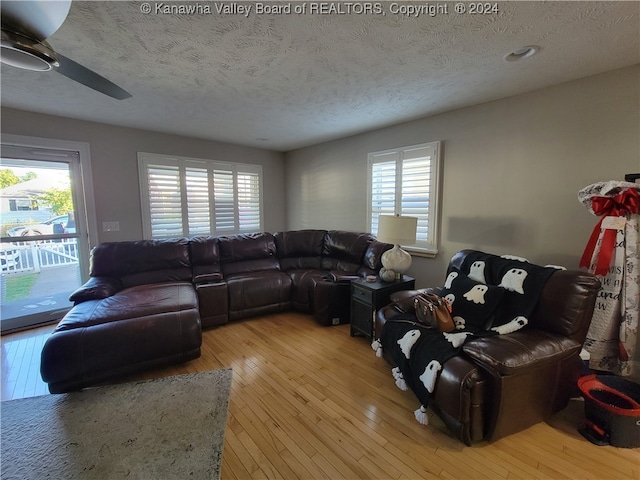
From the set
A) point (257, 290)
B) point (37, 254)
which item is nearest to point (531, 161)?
point (257, 290)

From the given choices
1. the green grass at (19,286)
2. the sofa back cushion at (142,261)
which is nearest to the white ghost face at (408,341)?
the sofa back cushion at (142,261)

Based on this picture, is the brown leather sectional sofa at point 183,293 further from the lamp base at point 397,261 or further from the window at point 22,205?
the window at point 22,205

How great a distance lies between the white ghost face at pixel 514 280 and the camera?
205 centimetres

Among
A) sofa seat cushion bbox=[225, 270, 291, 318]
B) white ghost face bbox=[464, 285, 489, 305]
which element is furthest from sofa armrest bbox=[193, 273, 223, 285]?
white ghost face bbox=[464, 285, 489, 305]

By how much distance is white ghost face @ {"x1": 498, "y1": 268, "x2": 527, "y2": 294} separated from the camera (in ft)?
6.73

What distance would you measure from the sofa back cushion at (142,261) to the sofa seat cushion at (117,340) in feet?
2.21

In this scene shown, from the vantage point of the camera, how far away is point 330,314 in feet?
10.7

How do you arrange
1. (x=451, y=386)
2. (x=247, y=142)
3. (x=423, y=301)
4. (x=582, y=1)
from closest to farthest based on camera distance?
1. (x=582, y=1)
2. (x=451, y=386)
3. (x=423, y=301)
4. (x=247, y=142)

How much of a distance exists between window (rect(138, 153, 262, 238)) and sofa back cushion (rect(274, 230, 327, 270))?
1288 mm

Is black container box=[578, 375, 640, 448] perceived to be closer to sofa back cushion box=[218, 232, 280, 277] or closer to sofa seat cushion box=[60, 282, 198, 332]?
sofa seat cushion box=[60, 282, 198, 332]

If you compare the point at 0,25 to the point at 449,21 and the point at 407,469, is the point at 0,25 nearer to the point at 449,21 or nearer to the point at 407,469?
the point at 449,21

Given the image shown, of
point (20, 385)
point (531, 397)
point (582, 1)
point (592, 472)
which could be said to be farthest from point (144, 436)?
point (582, 1)

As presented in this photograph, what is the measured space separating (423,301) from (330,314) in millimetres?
1385

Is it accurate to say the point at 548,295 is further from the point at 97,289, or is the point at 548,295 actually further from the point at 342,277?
the point at 97,289
